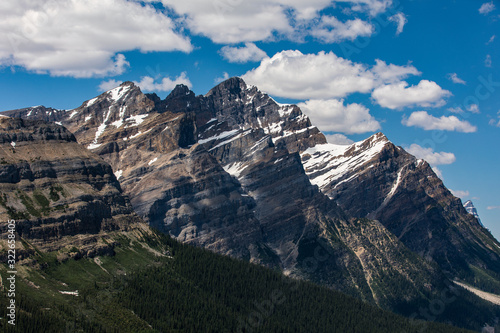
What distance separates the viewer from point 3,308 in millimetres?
199375

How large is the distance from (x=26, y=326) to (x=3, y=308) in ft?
32.6

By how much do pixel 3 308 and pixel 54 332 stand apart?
17.5 meters

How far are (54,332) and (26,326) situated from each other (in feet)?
28.5

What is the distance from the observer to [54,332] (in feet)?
655

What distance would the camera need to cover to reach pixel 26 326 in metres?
196
